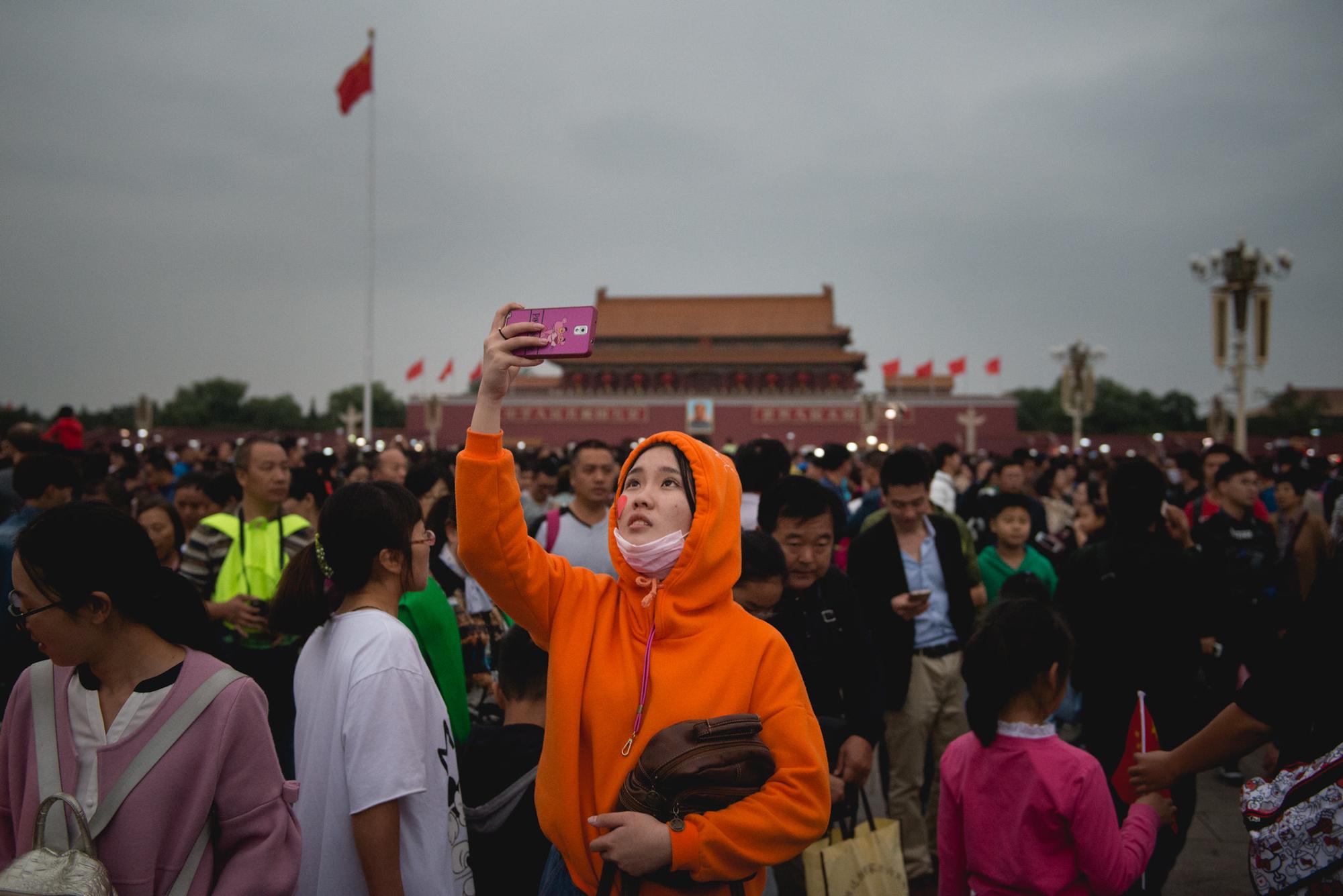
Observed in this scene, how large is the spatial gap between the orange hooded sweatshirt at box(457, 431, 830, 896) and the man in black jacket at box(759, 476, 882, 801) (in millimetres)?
904

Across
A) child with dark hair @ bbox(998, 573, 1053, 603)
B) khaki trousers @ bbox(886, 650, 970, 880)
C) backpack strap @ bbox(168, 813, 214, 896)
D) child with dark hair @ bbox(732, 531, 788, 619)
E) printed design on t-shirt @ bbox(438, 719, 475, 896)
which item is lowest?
khaki trousers @ bbox(886, 650, 970, 880)

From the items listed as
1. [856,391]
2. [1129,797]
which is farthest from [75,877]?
[856,391]

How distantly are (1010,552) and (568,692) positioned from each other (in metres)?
3.14

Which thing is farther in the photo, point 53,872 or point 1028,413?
point 1028,413

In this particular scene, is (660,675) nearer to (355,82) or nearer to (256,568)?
(256,568)

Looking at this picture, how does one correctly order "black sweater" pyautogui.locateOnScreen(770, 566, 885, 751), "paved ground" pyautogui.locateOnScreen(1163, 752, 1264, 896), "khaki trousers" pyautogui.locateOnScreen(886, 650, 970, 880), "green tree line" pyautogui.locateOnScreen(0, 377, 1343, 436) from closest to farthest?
1. "black sweater" pyautogui.locateOnScreen(770, 566, 885, 751)
2. "paved ground" pyautogui.locateOnScreen(1163, 752, 1264, 896)
3. "khaki trousers" pyautogui.locateOnScreen(886, 650, 970, 880)
4. "green tree line" pyautogui.locateOnScreen(0, 377, 1343, 436)

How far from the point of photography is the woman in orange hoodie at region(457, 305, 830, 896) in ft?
4.66

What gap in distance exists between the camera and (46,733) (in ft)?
4.50

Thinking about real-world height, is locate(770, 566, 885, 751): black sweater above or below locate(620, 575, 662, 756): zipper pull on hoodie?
below

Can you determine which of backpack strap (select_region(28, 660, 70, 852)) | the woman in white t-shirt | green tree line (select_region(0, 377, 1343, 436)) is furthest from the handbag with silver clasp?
green tree line (select_region(0, 377, 1343, 436))

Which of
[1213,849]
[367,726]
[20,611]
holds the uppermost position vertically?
[20,611]

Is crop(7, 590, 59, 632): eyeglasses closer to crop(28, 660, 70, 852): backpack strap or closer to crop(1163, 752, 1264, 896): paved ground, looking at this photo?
crop(28, 660, 70, 852): backpack strap

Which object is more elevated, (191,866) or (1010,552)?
(1010,552)

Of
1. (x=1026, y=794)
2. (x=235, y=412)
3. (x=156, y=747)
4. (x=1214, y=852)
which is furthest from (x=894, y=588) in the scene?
(x=235, y=412)
